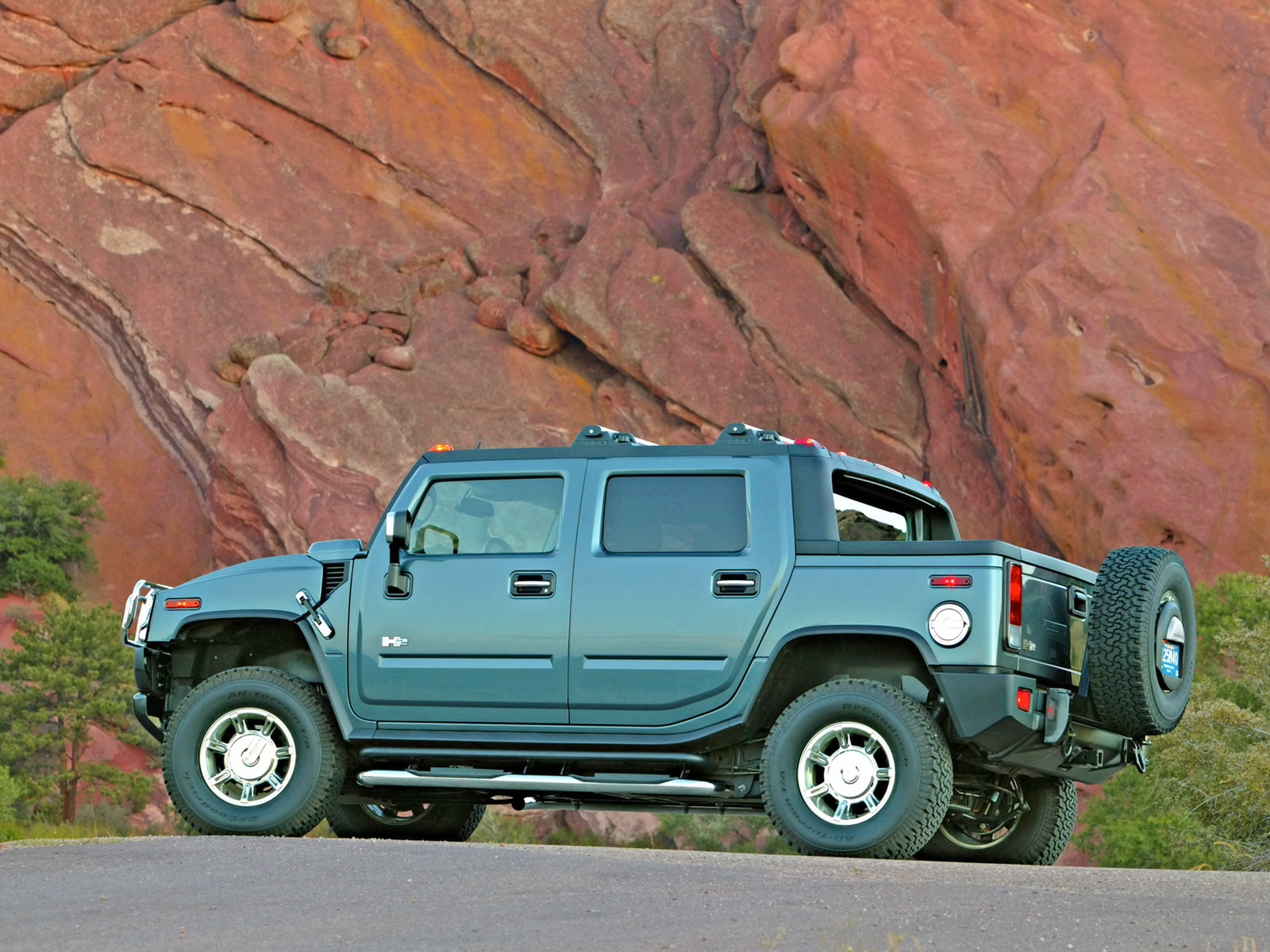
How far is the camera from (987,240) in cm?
2600

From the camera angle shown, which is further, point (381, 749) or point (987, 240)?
point (987, 240)

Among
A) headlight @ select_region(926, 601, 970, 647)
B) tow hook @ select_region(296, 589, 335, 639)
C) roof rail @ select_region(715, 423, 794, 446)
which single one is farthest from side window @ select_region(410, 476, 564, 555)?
headlight @ select_region(926, 601, 970, 647)

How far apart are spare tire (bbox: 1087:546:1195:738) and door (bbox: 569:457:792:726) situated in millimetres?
1571

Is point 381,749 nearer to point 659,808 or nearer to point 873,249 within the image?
point 659,808

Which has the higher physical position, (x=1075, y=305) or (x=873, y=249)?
(x=873, y=249)

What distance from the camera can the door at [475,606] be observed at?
26.5 feet

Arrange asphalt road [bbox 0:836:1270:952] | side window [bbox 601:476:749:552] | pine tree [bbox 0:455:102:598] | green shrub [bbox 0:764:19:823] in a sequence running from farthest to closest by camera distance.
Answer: pine tree [bbox 0:455:102:598], green shrub [bbox 0:764:19:823], side window [bbox 601:476:749:552], asphalt road [bbox 0:836:1270:952]

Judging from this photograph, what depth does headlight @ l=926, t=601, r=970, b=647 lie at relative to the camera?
7.31m

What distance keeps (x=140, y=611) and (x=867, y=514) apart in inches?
168

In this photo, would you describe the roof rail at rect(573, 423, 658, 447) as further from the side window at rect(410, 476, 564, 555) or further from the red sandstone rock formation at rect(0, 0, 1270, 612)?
the red sandstone rock formation at rect(0, 0, 1270, 612)

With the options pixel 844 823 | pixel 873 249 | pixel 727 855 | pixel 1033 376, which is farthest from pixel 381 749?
pixel 873 249

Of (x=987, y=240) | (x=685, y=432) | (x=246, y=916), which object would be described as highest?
(x=987, y=240)

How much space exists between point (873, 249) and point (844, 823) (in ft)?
72.3

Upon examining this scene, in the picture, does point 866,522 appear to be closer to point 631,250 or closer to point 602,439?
point 602,439
